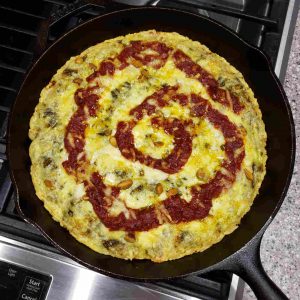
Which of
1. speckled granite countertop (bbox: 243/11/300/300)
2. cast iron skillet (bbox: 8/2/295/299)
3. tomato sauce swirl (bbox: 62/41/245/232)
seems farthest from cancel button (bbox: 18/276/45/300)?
speckled granite countertop (bbox: 243/11/300/300)

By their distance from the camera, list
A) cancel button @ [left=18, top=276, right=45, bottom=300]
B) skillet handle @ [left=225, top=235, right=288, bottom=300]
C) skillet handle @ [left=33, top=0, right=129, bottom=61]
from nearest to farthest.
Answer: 1. skillet handle @ [left=225, top=235, right=288, bottom=300]
2. cancel button @ [left=18, top=276, right=45, bottom=300]
3. skillet handle @ [left=33, top=0, right=129, bottom=61]

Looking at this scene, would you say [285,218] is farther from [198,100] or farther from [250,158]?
[198,100]

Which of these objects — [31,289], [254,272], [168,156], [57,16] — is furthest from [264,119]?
[31,289]

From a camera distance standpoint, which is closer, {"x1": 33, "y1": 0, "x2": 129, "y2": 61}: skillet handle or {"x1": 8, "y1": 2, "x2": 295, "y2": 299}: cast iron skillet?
{"x1": 8, "y1": 2, "x2": 295, "y2": 299}: cast iron skillet

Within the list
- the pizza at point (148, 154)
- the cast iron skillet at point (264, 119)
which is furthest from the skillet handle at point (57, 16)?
the pizza at point (148, 154)

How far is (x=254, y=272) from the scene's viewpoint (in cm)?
164

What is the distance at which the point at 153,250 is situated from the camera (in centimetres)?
183

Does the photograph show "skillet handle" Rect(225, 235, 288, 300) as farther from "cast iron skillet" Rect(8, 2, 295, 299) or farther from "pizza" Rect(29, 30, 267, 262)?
"pizza" Rect(29, 30, 267, 262)

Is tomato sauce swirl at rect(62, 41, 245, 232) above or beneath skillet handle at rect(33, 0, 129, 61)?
beneath

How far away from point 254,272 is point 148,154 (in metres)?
0.58

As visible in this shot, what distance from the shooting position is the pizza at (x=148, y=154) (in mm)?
1832

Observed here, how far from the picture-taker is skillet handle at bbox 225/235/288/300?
1.60 meters

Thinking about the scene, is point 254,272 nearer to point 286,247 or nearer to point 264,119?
point 286,247

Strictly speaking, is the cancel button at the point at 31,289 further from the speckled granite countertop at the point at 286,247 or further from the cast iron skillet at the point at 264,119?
the speckled granite countertop at the point at 286,247
